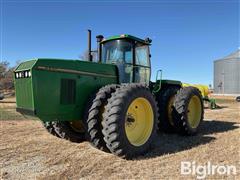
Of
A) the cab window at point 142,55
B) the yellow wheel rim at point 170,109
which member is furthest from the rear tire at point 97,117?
the yellow wheel rim at point 170,109

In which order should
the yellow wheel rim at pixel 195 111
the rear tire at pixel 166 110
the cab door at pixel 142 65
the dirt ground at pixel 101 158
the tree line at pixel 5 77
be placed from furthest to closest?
1. the tree line at pixel 5 77
2. the yellow wheel rim at pixel 195 111
3. the rear tire at pixel 166 110
4. the cab door at pixel 142 65
5. the dirt ground at pixel 101 158

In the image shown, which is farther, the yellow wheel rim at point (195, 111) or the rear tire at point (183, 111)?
the yellow wheel rim at point (195, 111)

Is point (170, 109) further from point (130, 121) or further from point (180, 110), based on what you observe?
point (130, 121)

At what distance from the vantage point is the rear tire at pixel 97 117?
5199mm

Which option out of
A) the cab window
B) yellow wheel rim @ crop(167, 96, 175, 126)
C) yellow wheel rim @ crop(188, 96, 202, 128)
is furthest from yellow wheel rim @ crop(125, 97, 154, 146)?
yellow wheel rim @ crop(188, 96, 202, 128)

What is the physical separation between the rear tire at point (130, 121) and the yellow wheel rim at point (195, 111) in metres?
2.69

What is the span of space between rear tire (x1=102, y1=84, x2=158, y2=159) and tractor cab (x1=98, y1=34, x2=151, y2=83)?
1.09 m

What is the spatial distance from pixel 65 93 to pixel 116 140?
1.41m

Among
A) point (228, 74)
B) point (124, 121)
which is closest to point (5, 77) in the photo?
point (228, 74)

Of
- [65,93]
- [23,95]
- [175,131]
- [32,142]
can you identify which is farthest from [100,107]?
[175,131]

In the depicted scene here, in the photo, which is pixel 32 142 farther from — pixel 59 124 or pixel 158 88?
Result: pixel 158 88

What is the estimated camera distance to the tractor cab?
22.1ft

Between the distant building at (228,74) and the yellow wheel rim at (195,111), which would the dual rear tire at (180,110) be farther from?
the distant building at (228,74)

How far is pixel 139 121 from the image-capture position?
5.96 metres
